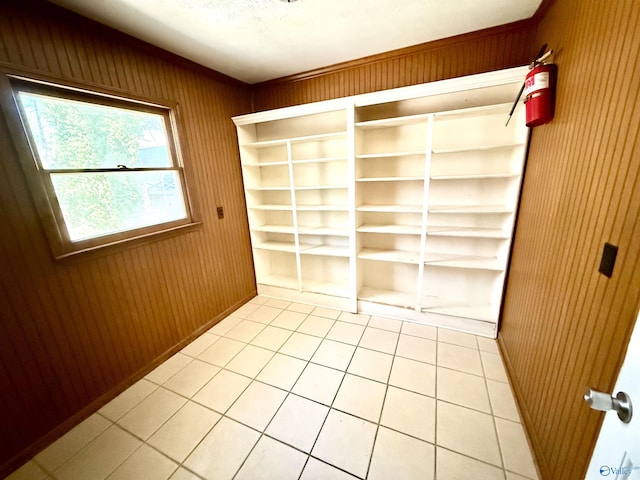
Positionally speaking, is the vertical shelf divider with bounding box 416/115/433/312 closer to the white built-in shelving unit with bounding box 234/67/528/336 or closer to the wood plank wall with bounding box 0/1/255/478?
the white built-in shelving unit with bounding box 234/67/528/336

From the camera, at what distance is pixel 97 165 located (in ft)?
5.72

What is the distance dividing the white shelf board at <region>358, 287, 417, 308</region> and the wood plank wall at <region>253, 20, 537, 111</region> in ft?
6.98

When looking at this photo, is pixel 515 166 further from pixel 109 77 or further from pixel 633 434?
pixel 109 77

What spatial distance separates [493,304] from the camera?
2.34m

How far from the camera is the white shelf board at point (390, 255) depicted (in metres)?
2.50

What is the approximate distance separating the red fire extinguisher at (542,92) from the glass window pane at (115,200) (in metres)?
2.73

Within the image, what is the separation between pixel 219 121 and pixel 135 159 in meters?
1.00

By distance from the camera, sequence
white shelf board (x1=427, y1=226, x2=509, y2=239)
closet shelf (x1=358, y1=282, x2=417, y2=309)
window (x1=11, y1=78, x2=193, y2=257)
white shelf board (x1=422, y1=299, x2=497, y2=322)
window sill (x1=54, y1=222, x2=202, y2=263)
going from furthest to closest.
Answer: closet shelf (x1=358, y1=282, x2=417, y2=309) → white shelf board (x1=422, y1=299, x2=497, y2=322) → white shelf board (x1=427, y1=226, x2=509, y2=239) → window sill (x1=54, y1=222, x2=202, y2=263) → window (x1=11, y1=78, x2=193, y2=257)

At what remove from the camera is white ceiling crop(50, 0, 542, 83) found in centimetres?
159

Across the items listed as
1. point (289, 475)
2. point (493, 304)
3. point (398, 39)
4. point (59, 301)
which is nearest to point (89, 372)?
point (59, 301)

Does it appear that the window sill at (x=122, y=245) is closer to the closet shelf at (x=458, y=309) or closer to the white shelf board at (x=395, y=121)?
the white shelf board at (x=395, y=121)

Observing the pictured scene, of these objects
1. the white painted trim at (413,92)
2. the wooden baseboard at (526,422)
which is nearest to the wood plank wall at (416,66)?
the white painted trim at (413,92)

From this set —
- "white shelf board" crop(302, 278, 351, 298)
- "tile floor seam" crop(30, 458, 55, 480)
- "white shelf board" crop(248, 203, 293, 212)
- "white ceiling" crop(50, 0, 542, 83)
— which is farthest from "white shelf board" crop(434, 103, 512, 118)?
"tile floor seam" crop(30, 458, 55, 480)

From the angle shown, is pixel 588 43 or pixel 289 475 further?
pixel 289 475
